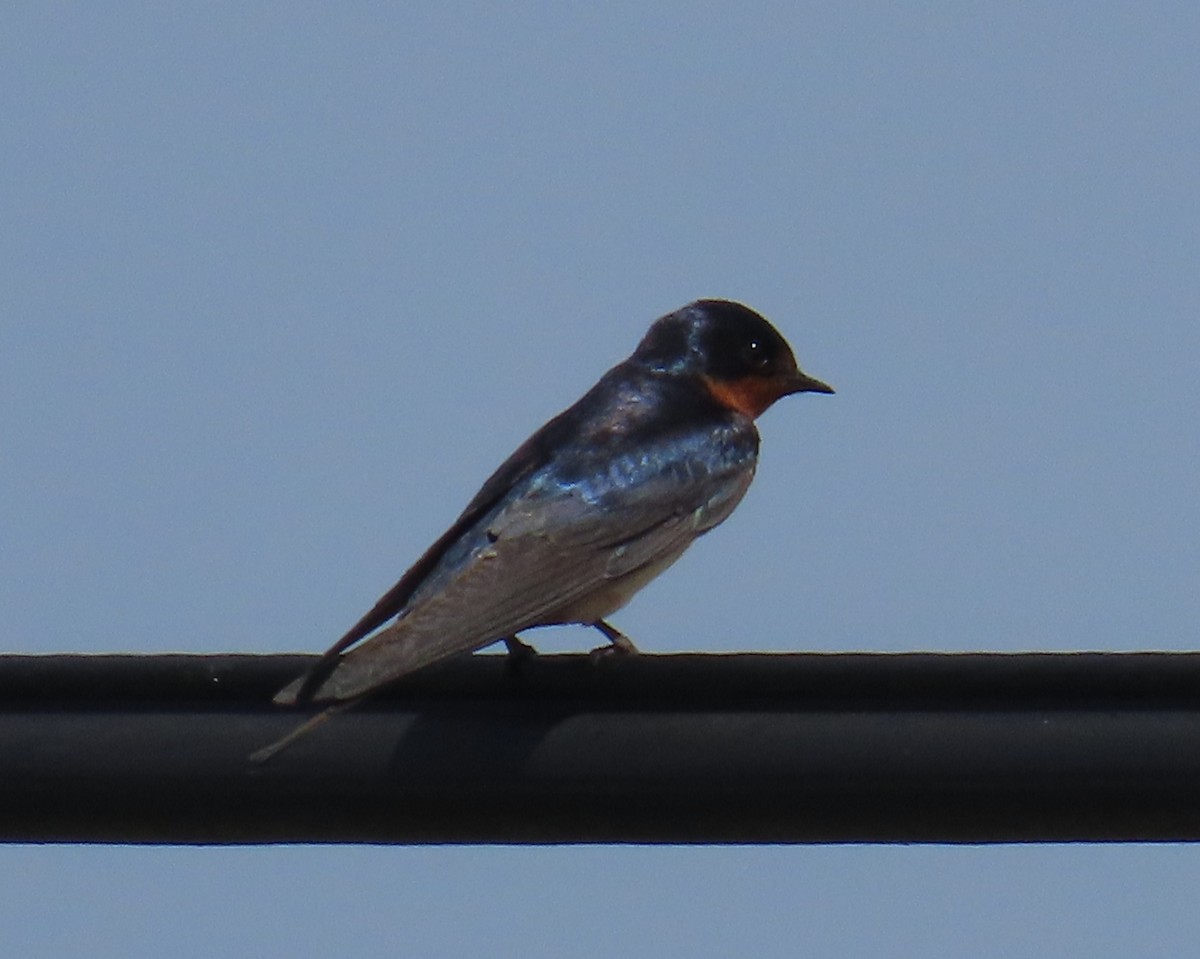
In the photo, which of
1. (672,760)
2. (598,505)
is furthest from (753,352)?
(672,760)

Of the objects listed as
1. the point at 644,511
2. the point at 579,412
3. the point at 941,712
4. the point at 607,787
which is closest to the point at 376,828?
the point at 607,787

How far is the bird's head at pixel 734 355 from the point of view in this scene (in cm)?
563

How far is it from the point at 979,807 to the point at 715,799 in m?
0.29

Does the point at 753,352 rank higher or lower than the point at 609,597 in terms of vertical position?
higher

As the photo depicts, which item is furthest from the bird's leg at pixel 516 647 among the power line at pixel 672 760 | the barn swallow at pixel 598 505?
the power line at pixel 672 760

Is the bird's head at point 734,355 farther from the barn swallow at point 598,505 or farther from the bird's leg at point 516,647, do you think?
the bird's leg at point 516,647

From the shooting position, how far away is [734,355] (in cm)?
566

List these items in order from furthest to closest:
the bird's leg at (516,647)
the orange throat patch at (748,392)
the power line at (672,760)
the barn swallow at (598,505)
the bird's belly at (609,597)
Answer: the orange throat patch at (748,392) → the bird's belly at (609,597) → the bird's leg at (516,647) → the barn swallow at (598,505) → the power line at (672,760)

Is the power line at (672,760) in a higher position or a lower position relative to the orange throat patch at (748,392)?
lower

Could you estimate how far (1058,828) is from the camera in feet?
8.03

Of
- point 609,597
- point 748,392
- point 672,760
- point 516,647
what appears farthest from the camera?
point 748,392

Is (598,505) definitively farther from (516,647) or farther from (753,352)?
(753,352)

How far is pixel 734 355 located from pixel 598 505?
1373 mm

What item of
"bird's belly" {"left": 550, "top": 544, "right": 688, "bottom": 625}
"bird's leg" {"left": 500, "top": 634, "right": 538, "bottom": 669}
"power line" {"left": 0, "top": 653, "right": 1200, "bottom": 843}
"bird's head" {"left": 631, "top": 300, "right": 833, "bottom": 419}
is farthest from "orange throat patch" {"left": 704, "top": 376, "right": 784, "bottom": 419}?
"power line" {"left": 0, "top": 653, "right": 1200, "bottom": 843}
